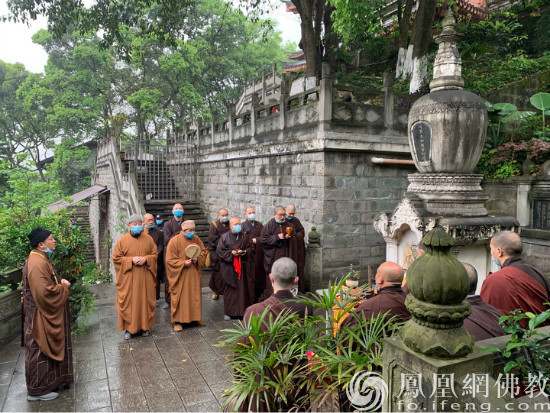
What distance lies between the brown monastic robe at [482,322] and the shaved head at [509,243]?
101 centimetres

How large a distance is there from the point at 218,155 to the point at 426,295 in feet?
38.3

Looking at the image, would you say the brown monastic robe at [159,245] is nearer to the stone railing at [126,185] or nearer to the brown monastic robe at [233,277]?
the brown monastic robe at [233,277]

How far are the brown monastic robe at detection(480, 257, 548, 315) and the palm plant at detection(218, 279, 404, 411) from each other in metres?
1.28

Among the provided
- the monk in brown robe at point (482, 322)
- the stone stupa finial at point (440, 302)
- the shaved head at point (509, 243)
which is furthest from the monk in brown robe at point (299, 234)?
the stone stupa finial at point (440, 302)

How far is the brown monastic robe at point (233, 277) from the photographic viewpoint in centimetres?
705

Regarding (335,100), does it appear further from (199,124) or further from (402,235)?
(199,124)

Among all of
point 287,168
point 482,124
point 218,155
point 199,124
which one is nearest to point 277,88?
point 199,124

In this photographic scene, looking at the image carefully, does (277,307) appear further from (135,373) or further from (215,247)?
(215,247)

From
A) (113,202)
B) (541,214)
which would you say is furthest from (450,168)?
(113,202)

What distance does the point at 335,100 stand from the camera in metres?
8.07

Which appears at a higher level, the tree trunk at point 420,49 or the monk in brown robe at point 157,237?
the tree trunk at point 420,49

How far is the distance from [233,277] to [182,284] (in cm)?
103

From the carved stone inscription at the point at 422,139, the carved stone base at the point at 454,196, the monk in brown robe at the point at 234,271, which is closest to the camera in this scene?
the carved stone base at the point at 454,196

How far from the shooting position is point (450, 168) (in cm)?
576
